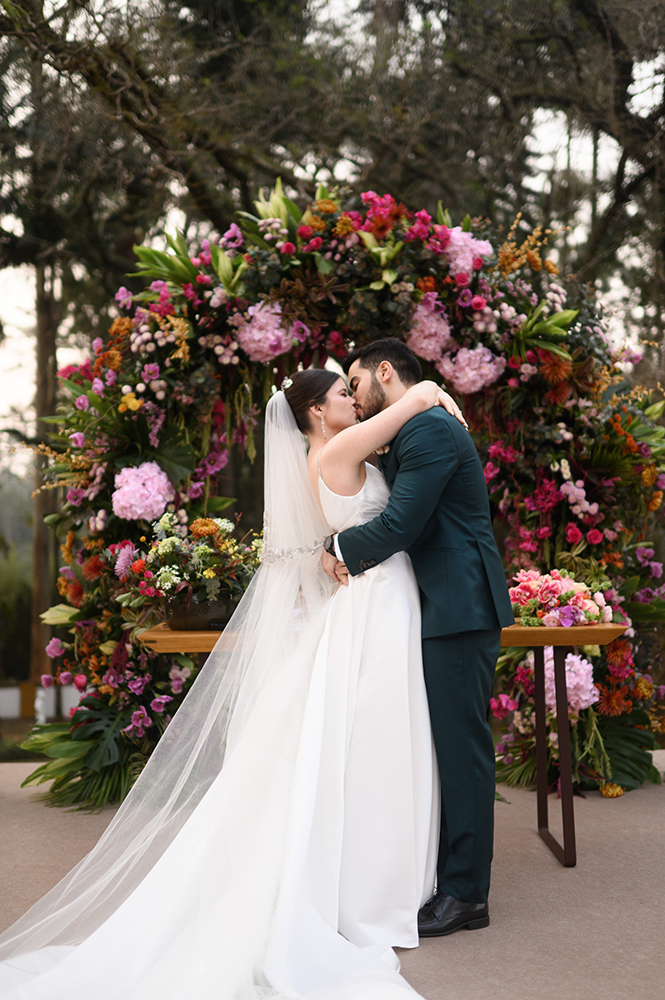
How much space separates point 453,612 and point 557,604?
1048 mm

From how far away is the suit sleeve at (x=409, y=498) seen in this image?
2600 millimetres

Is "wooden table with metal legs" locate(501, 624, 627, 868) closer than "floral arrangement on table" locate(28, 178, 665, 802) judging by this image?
Yes

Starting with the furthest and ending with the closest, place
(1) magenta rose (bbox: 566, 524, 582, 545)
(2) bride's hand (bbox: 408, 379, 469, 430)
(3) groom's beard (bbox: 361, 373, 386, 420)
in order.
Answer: (1) magenta rose (bbox: 566, 524, 582, 545) → (3) groom's beard (bbox: 361, 373, 386, 420) → (2) bride's hand (bbox: 408, 379, 469, 430)

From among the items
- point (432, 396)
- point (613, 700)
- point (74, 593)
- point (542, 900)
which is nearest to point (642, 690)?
point (613, 700)

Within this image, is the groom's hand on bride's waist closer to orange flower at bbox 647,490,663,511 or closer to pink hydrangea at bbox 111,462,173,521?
pink hydrangea at bbox 111,462,173,521

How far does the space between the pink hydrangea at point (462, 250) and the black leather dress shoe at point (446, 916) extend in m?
3.05

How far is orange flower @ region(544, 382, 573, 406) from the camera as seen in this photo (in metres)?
4.38

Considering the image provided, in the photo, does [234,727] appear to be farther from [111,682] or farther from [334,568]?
[111,682]

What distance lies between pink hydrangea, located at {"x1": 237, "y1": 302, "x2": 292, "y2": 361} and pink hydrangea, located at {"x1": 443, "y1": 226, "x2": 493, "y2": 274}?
961 millimetres

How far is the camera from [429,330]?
429cm

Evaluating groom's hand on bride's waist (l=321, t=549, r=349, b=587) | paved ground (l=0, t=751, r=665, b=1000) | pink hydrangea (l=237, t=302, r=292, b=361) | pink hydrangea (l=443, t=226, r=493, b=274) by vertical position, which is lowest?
paved ground (l=0, t=751, r=665, b=1000)

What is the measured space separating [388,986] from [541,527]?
2.87 m

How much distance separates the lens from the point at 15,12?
A: 5.12 m

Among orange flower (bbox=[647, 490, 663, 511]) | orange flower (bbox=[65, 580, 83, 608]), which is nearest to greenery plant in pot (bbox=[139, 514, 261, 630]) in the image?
orange flower (bbox=[65, 580, 83, 608])
